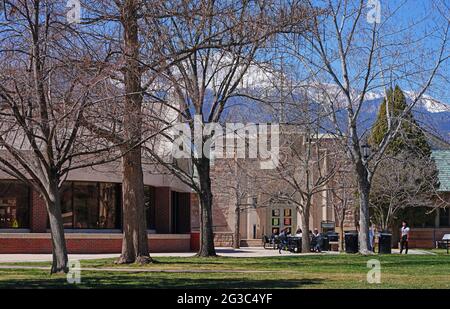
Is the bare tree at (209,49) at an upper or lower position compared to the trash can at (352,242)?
upper

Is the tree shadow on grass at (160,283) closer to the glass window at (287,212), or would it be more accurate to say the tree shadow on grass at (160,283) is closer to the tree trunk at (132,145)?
the tree trunk at (132,145)

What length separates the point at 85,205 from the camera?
128ft

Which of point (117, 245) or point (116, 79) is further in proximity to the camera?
point (117, 245)

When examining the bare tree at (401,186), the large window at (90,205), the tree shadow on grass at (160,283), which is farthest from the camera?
the bare tree at (401,186)

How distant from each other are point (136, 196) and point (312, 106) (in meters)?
10.3

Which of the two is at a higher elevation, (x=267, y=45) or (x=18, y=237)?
(x=267, y=45)

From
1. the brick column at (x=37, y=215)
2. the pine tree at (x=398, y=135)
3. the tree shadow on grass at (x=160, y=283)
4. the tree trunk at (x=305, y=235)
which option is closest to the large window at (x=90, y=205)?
the brick column at (x=37, y=215)

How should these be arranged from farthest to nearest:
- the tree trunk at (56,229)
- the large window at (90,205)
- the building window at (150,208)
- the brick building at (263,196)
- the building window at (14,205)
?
1. the building window at (150,208)
2. the brick building at (263,196)
3. the large window at (90,205)
4. the building window at (14,205)
5. the tree trunk at (56,229)

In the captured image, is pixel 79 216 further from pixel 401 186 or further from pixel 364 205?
pixel 401 186

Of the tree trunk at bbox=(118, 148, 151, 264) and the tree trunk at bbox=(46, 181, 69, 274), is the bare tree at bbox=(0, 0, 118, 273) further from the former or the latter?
the tree trunk at bbox=(118, 148, 151, 264)

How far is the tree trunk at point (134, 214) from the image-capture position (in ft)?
82.7

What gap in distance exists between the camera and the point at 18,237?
36.5 metres
